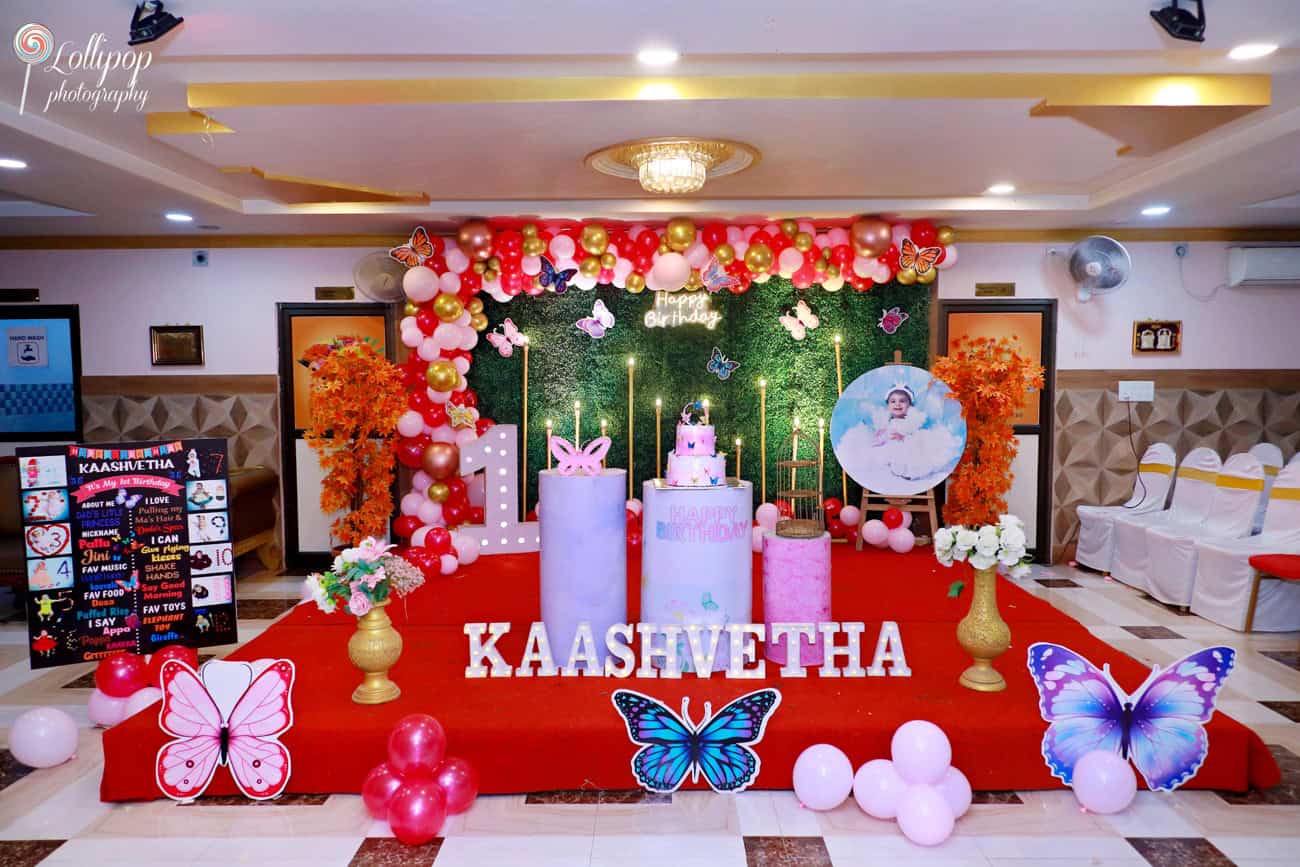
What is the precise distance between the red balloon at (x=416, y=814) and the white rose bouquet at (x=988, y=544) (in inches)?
83.1

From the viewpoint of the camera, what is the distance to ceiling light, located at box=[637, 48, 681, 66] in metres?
3.42

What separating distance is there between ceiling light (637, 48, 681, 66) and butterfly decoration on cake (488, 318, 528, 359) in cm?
364

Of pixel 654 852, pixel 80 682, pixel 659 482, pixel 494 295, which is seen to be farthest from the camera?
pixel 494 295

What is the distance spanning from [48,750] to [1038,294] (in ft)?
23.0

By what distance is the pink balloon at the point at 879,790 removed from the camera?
118 inches

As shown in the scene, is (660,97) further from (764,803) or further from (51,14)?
(764,803)

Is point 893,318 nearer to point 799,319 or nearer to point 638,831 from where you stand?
point 799,319

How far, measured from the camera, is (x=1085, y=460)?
7.05 metres

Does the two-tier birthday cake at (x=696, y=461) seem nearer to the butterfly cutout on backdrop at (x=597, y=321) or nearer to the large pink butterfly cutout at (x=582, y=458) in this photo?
the large pink butterfly cutout at (x=582, y=458)

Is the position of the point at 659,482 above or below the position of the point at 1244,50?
below

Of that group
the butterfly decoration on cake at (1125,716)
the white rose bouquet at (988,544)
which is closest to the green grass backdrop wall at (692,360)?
the white rose bouquet at (988,544)

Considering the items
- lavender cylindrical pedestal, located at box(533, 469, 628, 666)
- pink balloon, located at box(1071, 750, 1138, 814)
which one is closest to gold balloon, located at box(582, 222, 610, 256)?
lavender cylindrical pedestal, located at box(533, 469, 628, 666)

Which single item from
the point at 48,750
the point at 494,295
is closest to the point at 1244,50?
the point at 494,295
